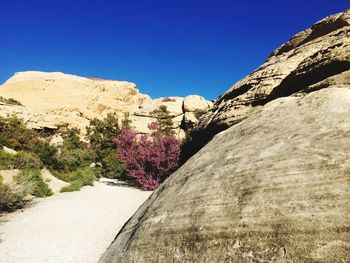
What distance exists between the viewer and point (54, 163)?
753 inches

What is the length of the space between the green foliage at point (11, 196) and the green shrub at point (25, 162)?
556 cm

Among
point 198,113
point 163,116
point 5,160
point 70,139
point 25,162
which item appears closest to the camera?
point 5,160

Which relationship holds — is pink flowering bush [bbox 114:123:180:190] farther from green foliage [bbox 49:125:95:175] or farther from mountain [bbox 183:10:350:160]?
green foliage [bbox 49:125:95:175]

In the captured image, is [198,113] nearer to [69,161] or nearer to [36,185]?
[69,161]

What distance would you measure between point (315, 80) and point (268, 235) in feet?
17.4

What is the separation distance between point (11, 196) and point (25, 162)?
21.6 ft

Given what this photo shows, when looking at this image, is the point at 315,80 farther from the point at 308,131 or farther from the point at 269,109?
the point at 308,131

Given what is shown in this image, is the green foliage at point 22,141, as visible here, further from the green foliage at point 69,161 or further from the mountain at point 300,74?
the mountain at point 300,74

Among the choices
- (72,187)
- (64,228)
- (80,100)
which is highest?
(80,100)

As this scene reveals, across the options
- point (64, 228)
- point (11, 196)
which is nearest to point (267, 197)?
point (64, 228)

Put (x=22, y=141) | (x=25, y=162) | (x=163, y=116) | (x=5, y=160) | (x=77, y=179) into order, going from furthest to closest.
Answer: (x=163, y=116)
(x=22, y=141)
(x=77, y=179)
(x=25, y=162)
(x=5, y=160)

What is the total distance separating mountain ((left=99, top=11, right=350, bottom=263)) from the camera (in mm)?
2564

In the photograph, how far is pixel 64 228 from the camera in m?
8.45

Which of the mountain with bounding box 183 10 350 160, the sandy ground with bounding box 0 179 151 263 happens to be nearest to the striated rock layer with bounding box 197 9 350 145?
the mountain with bounding box 183 10 350 160
